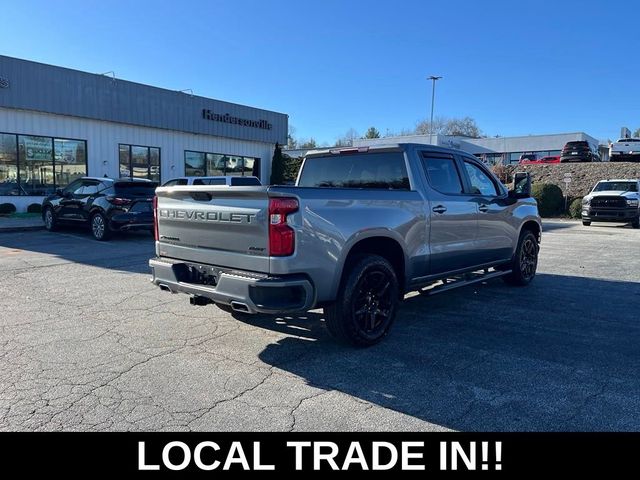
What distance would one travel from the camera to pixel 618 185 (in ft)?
74.7

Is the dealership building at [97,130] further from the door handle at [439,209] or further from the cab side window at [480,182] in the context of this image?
the door handle at [439,209]

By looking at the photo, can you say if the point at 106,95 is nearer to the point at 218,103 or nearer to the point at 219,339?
the point at 218,103

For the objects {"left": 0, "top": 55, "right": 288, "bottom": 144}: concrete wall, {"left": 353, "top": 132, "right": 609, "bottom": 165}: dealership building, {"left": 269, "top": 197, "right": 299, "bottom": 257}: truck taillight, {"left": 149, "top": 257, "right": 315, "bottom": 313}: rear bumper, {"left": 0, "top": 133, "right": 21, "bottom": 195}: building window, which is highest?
{"left": 353, "top": 132, "right": 609, "bottom": 165}: dealership building

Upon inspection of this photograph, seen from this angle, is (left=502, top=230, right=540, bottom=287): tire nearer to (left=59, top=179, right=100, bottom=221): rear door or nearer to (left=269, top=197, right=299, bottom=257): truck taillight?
(left=269, top=197, right=299, bottom=257): truck taillight

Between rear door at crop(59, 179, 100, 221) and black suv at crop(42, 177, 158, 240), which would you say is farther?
rear door at crop(59, 179, 100, 221)

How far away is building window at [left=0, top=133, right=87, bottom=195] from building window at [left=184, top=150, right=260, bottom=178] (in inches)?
238

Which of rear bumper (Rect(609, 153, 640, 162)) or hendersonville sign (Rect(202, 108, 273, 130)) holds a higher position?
hendersonville sign (Rect(202, 108, 273, 130))

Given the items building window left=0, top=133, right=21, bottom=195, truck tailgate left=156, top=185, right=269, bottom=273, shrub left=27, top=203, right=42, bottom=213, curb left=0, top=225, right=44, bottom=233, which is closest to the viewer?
truck tailgate left=156, top=185, right=269, bottom=273

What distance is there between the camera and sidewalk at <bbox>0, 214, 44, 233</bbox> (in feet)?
50.4

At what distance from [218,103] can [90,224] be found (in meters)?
15.5

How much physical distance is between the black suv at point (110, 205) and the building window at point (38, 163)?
7229 mm

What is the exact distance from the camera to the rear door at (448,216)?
18.9 ft

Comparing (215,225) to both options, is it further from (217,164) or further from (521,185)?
(217,164)

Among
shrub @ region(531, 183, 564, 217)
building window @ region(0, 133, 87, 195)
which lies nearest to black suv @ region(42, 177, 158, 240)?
building window @ region(0, 133, 87, 195)
